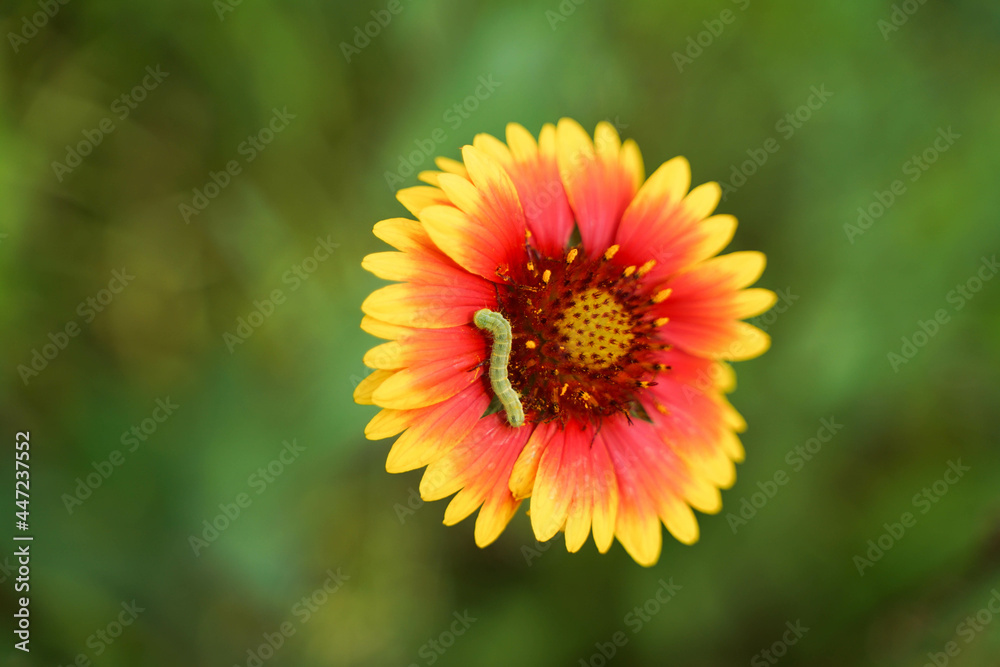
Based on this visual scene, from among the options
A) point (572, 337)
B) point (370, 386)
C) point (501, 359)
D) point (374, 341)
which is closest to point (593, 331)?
point (572, 337)

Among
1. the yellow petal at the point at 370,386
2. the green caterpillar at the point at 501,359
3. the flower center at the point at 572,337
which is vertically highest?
the flower center at the point at 572,337

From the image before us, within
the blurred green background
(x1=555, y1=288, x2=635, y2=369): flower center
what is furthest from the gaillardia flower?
the blurred green background

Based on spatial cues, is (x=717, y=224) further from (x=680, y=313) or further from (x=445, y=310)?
(x=445, y=310)

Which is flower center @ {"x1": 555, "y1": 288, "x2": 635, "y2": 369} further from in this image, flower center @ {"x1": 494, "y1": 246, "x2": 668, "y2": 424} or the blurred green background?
the blurred green background

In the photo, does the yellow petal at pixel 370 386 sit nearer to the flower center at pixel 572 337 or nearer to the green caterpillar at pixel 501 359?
the green caterpillar at pixel 501 359

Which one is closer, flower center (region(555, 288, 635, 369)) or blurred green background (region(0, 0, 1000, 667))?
flower center (region(555, 288, 635, 369))

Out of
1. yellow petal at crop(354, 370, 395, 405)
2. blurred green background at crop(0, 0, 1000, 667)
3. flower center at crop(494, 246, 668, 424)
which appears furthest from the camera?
blurred green background at crop(0, 0, 1000, 667)

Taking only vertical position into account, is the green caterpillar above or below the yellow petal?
above

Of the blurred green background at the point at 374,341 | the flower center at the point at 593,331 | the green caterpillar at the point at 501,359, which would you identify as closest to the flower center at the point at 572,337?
→ the flower center at the point at 593,331

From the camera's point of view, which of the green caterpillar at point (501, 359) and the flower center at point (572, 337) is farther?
the flower center at point (572, 337)
